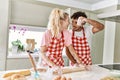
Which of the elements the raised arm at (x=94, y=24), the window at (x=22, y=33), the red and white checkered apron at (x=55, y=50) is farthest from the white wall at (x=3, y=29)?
the raised arm at (x=94, y=24)

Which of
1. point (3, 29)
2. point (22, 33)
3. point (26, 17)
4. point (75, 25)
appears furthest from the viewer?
point (22, 33)

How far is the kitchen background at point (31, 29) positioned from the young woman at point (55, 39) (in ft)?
2.44

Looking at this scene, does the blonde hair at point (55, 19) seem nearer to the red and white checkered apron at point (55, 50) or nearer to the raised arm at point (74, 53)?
the red and white checkered apron at point (55, 50)

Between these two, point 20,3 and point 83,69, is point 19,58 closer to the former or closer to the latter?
point 20,3

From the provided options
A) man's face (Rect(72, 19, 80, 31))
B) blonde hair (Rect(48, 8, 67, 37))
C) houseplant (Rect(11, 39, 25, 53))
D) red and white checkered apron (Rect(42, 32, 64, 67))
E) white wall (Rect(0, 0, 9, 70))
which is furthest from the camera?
houseplant (Rect(11, 39, 25, 53))

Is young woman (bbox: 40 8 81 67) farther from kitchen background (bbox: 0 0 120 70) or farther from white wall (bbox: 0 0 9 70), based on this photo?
white wall (bbox: 0 0 9 70)

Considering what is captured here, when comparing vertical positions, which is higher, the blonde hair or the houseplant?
the blonde hair

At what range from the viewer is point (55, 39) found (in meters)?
1.39

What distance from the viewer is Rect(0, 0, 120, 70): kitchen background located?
6.91 ft

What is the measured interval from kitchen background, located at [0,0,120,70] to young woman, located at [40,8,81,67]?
0.74m

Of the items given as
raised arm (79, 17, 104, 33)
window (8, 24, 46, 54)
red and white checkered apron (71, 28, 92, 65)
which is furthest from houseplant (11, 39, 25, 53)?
raised arm (79, 17, 104, 33)

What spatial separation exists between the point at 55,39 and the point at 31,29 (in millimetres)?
1330

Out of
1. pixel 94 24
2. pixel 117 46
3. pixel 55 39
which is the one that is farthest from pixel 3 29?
pixel 117 46

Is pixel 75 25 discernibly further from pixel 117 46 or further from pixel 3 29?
pixel 117 46
